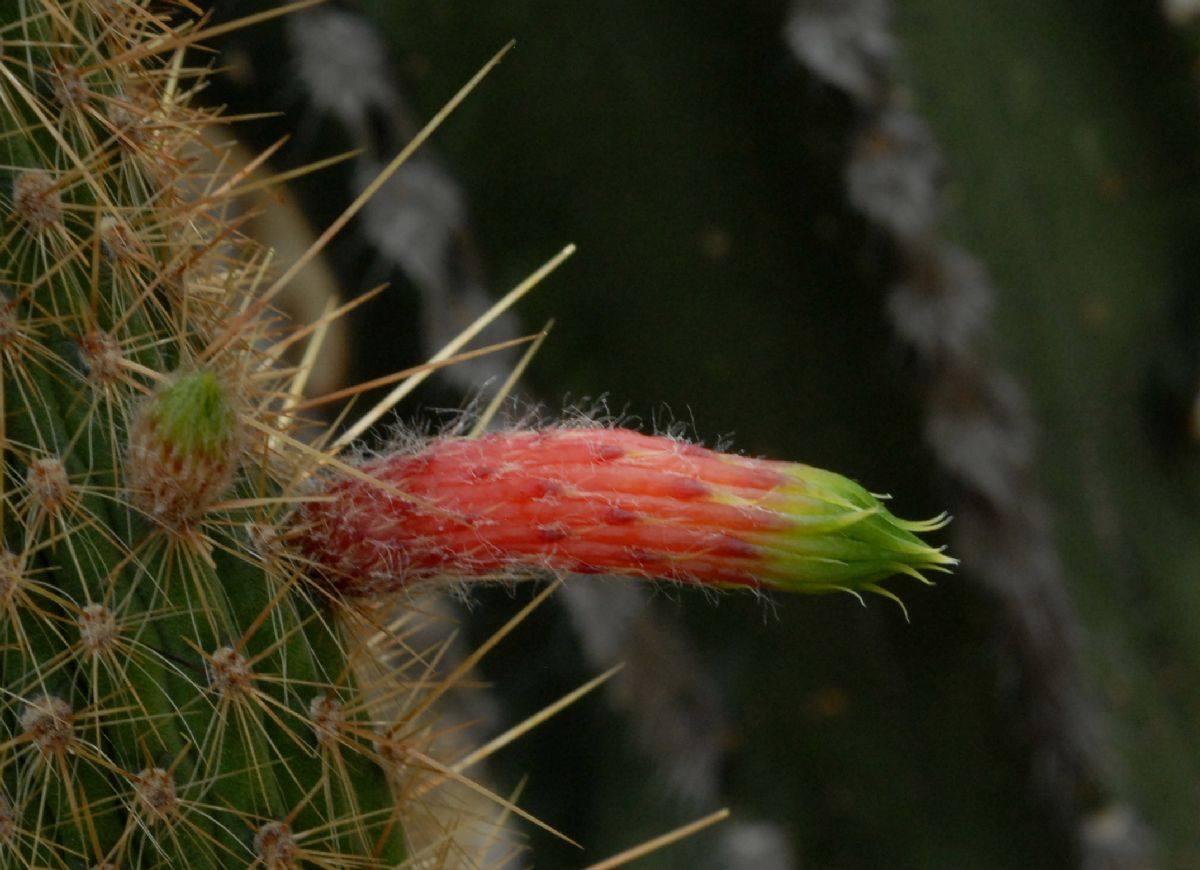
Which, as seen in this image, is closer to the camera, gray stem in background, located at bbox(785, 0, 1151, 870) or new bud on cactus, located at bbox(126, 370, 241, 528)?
new bud on cactus, located at bbox(126, 370, 241, 528)

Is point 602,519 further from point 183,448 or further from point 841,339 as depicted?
point 841,339

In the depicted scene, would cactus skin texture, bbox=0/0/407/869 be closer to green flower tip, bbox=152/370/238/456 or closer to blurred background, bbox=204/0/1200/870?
green flower tip, bbox=152/370/238/456

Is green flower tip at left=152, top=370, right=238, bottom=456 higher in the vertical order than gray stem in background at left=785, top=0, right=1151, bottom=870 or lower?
higher

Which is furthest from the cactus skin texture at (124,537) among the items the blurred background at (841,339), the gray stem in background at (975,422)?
the gray stem in background at (975,422)

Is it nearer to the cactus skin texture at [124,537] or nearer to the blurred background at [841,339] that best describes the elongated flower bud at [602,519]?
the cactus skin texture at [124,537]

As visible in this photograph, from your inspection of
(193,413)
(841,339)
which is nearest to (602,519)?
(193,413)

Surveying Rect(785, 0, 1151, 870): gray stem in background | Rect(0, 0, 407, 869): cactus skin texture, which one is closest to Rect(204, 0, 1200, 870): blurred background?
Rect(785, 0, 1151, 870): gray stem in background

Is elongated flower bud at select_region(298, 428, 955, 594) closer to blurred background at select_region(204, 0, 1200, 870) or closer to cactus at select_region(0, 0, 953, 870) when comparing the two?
cactus at select_region(0, 0, 953, 870)
